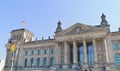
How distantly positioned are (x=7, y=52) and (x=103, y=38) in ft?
110

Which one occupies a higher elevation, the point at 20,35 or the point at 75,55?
the point at 20,35

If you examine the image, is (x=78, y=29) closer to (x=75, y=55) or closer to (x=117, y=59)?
(x=75, y=55)

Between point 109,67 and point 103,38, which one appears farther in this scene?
point 103,38

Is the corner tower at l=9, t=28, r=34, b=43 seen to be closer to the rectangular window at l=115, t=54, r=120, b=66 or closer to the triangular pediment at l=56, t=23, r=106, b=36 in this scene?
the triangular pediment at l=56, t=23, r=106, b=36

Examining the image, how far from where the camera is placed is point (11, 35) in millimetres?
57438

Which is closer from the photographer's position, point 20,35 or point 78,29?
point 78,29

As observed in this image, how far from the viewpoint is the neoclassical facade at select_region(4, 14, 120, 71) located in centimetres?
3875

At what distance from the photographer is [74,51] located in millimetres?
41438

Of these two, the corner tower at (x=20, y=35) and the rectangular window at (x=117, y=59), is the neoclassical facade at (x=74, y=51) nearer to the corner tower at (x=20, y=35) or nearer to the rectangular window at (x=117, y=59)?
the rectangular window at (x=117, y=59)

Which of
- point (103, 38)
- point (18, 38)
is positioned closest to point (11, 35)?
point (18, 38)

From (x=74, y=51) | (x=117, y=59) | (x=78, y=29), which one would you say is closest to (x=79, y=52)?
(x=74, y=51)

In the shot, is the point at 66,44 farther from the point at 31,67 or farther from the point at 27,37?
the point at 27,37

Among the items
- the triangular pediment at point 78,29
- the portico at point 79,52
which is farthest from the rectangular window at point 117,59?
the triangular pediment at point 78,29

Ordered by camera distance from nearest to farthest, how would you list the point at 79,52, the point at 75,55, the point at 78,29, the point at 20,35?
the point at 75,55
the point at 78,29
the point at 79,52
the point at 20,35
